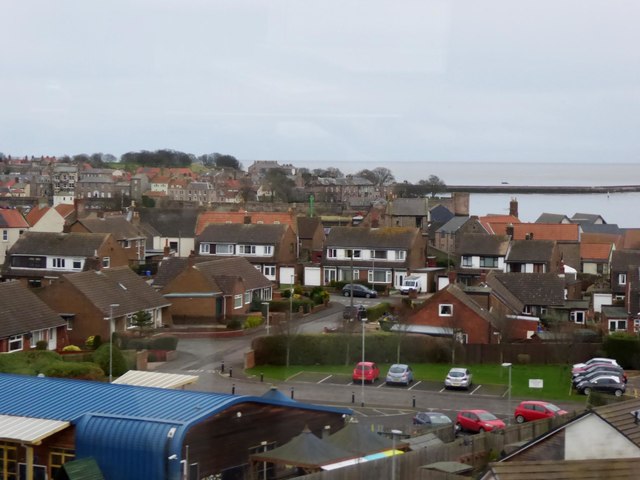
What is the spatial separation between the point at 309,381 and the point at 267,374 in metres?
0.83

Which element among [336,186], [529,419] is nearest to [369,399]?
[529,419]

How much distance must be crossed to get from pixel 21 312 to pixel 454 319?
7446mm

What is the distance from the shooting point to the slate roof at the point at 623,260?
74.5 ft

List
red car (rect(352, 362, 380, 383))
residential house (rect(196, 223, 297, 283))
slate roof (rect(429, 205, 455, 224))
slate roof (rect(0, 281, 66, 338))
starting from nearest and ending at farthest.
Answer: red car (rect(352, 362, 380, 383)) → slate roof (rect(0, 281, 66, 338)) → residential house (rect(196, 223, 297, 283)) → slate roof (rect(429, 205, 455, 224))

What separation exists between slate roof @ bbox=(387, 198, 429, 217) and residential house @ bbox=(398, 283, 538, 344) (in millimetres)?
16553

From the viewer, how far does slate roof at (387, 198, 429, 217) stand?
33.9 m

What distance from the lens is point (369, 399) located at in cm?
1309

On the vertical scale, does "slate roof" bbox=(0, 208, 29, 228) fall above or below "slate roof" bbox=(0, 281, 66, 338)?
above

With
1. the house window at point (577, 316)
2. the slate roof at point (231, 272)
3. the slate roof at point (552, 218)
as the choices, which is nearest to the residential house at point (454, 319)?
the house window at point (577, 316)

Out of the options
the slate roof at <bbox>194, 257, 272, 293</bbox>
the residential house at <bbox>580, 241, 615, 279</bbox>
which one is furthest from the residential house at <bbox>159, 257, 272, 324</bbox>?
the residential house at <bbox>580, 241, 615, 279</bbox>

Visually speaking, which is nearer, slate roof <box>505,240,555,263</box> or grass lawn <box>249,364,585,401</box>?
grass lawn <box>249,364,585,401</box>

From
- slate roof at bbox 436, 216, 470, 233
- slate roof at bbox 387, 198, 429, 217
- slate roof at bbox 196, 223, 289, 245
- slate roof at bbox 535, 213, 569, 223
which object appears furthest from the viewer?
slate roof at bbox 535, 213, 569, 223

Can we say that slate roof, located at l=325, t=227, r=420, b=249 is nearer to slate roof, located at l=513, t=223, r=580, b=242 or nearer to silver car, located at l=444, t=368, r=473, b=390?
slate roof, located at l=513, t=223, r=580, b=242

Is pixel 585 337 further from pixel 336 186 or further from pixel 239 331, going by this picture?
pixel 336 186
